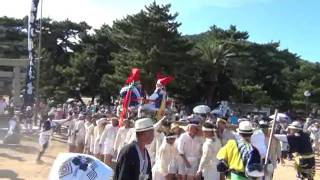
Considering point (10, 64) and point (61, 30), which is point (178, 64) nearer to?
point (10, 64)

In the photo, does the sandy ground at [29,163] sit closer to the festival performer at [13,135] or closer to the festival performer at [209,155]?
the festival performer at [13,135]

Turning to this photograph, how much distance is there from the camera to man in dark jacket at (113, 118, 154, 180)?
530cm

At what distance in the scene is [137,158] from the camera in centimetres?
535

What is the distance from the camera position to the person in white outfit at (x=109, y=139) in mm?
14047

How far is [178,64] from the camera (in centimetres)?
4000

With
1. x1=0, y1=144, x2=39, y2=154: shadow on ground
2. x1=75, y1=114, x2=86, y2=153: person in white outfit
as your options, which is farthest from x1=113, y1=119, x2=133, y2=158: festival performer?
x1=0, y1=144, x2=39, y2=154: shadow on ground

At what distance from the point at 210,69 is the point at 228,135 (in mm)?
38951

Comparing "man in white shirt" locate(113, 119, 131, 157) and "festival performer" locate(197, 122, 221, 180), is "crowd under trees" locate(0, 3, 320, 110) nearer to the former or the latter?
"man in white shirt" locate(113, 119, 131, 157)

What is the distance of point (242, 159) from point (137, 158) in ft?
7.14

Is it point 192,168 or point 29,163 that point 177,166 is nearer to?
point 192,168

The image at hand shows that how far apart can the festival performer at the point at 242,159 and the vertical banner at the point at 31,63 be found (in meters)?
25.9

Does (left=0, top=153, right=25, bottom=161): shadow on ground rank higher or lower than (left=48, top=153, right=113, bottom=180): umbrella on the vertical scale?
lower

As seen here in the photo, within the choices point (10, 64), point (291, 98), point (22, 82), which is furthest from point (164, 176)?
point (291, 98)

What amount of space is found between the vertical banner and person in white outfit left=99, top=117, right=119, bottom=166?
18.6 metres
